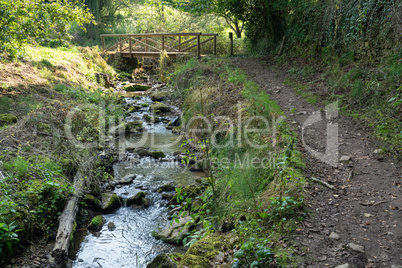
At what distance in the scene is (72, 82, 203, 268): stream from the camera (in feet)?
13.7

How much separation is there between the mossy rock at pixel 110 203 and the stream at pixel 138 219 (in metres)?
0.11

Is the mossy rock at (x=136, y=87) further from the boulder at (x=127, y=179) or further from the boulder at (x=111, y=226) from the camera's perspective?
the boulder at (x=111, y=226)

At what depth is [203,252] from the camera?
3127mm

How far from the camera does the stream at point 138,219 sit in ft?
13.7

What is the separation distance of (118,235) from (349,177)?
369 centimetres

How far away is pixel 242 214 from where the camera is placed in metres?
3.63

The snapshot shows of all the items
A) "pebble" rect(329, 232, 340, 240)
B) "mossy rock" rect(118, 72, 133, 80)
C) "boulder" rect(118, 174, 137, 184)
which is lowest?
"boulder" rect(118, 174, 137, 184)

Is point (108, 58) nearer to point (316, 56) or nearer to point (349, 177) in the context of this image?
point (316, 56)

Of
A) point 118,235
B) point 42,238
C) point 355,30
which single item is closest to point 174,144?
point 118,235

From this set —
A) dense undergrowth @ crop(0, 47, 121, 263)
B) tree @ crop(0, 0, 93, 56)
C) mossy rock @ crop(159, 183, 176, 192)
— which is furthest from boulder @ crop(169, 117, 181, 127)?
tree @ crop(0, 0, 93, 56)

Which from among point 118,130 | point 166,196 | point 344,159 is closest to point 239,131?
point 166,196

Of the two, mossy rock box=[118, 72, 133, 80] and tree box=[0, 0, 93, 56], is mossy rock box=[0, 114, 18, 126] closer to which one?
tree box=[0, 0, 93, 56]

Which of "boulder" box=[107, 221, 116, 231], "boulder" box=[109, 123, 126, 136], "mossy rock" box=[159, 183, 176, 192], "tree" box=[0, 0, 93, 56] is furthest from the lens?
"boulder" box=[109, 123, 126, 136]

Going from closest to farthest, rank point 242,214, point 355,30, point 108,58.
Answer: point 242,214 < point 355,30 < point 108,58
